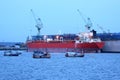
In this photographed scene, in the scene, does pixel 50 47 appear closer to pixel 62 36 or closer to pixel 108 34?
pixel 62 36

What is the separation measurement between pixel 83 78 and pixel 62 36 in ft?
312

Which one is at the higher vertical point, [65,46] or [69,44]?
[69,44]

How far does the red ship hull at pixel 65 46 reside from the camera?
124 m

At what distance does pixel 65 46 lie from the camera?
417 feet

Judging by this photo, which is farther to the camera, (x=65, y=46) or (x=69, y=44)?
(x=69, y=44)

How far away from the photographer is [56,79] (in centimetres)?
4519

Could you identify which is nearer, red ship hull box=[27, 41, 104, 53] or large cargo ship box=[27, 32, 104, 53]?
red ship hull box=[27, 41, 104, 53]

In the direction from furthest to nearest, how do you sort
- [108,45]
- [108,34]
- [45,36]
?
[108,34], [45,36], [108,45]

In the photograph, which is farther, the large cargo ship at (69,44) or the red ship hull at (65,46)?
the large cargo ship at (69,44)

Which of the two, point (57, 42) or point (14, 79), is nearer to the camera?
point (14, 79)

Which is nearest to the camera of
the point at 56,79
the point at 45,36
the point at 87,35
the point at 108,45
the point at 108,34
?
the point at 56,79

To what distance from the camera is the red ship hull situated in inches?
4872

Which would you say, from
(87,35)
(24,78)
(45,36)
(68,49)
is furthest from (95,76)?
(45,36)

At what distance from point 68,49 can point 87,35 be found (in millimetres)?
10542
